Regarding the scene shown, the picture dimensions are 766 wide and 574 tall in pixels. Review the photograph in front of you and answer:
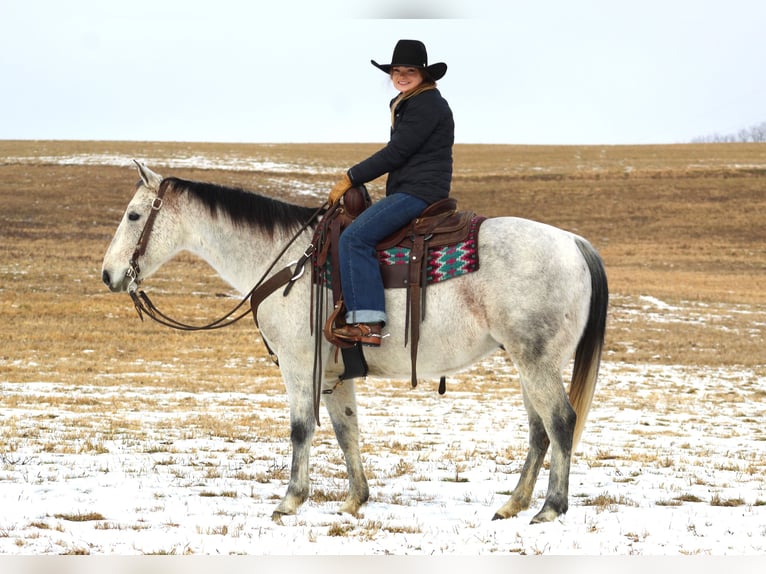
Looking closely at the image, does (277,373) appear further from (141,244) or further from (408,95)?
(408,95)

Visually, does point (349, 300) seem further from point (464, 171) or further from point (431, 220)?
point (464, 171)

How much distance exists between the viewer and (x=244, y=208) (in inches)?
316

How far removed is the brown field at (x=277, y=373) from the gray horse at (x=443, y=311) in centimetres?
69

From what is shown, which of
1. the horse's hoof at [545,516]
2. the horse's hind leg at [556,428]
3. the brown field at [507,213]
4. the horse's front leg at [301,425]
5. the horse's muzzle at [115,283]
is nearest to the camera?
the horse's hoof at [545,516]

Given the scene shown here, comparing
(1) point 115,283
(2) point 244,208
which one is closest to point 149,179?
(2) point 244,208

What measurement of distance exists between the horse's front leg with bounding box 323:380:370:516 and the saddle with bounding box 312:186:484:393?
1.42 feet

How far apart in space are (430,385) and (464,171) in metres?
49.3

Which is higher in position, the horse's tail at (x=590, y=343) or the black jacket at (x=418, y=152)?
the black jacket at (x=418, y=152)

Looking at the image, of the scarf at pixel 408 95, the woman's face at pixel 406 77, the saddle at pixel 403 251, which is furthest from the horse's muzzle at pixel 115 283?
the woman's face at pixel 406 77

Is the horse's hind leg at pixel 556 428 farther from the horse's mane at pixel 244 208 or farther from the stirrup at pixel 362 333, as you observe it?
the horse's mane at pixel 244 208

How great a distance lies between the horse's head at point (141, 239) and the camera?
7.78 meters

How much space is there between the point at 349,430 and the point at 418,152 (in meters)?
2.60

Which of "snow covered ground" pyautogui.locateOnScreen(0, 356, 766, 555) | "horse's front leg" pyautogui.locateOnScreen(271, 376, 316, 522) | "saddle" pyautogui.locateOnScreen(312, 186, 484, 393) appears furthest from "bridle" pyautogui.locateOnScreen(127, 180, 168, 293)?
"snow covered ground" pyautogui.locateOnScreen(0, 356, 766, 555)

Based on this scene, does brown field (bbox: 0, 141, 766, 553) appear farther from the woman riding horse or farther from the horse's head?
the horse's head
